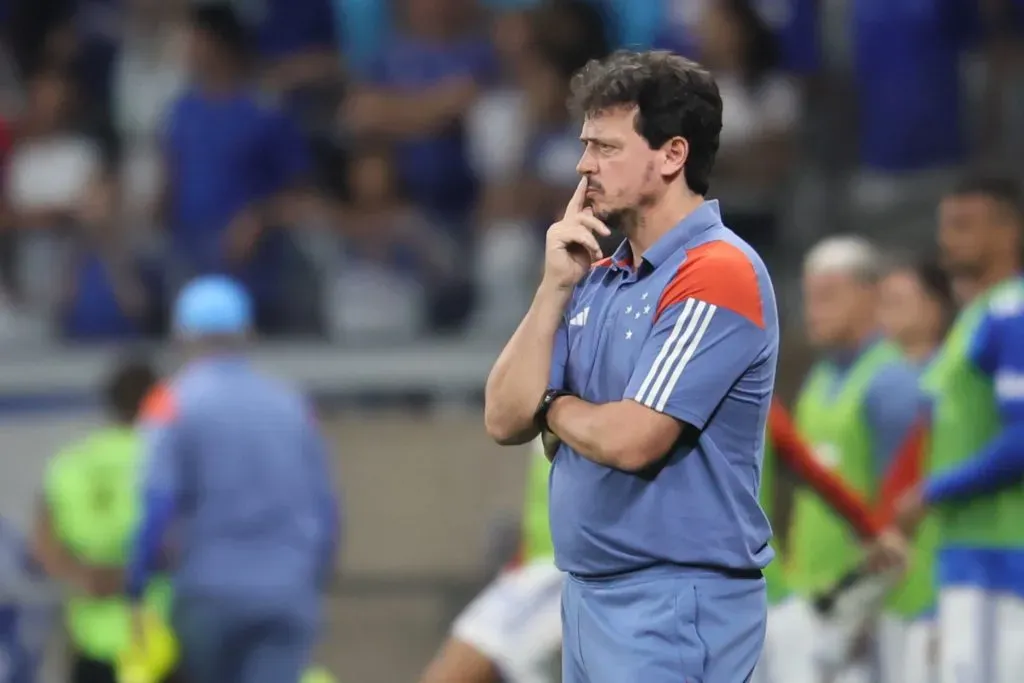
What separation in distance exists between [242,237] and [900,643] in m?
4.41

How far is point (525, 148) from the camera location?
11.1m

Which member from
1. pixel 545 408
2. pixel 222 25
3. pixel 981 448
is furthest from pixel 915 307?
pixel 545 408

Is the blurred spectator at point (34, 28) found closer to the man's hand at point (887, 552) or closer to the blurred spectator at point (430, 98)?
the blurred spectator at point (430, 98)

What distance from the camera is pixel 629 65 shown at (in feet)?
14.8

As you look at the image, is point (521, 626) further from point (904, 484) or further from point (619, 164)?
point (619, 164)

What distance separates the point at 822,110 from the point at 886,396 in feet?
11.7

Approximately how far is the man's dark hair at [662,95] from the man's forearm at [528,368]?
0.41m

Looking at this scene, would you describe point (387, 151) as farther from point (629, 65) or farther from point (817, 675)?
point (629, 65)

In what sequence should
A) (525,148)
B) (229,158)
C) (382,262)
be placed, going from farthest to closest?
(229,158) < (525,148) < (382,262)

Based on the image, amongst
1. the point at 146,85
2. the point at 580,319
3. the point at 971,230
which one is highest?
the point at 580,319

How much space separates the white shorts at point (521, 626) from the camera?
22.3 feet

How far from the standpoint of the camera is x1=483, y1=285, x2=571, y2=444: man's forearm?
14.9 ft

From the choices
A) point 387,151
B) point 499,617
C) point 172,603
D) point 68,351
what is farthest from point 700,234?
point 68,351

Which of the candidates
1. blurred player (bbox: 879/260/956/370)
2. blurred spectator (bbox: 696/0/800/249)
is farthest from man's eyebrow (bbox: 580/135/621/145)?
blurred spectator (bbox: 696/0/800/249)
